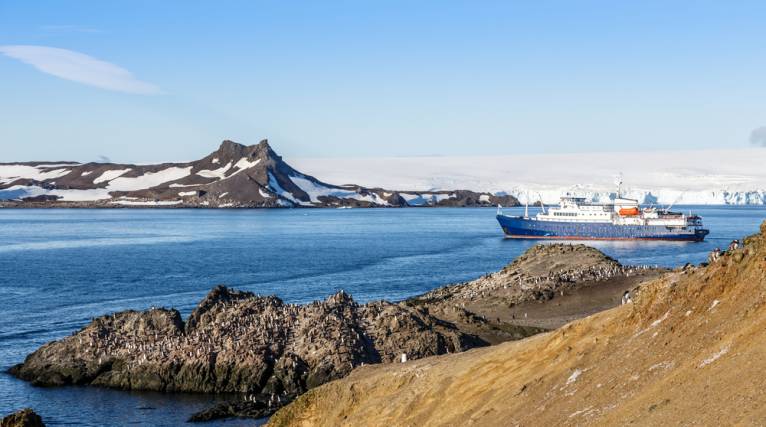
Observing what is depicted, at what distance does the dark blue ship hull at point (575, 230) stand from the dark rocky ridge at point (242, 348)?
294ft

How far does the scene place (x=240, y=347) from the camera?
3609 centimetres

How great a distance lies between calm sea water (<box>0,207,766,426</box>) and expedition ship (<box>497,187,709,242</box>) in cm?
364

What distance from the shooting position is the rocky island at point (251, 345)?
3444 centimetres

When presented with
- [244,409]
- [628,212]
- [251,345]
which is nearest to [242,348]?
[251,345]

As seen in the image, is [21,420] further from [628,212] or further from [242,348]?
[628,212]

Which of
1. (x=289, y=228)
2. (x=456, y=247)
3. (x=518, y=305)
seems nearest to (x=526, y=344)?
(x=518, y=305)

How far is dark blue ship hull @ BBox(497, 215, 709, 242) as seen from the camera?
409 feet

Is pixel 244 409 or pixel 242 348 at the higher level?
pixel 242 348

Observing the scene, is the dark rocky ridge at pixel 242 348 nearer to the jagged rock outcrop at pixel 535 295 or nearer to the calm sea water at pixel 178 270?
the calm sea water at pixel 178 270

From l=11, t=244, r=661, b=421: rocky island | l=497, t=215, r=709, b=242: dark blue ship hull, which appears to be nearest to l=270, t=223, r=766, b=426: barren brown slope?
l=11, t=244, r=661, b=421: rocky island

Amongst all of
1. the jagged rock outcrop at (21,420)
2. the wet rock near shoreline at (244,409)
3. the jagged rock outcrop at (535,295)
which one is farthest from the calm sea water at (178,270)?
the jagged rock outcrop at (535,295)

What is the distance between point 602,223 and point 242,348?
9817 centimetres

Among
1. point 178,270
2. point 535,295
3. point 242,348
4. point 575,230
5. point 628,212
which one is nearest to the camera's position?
point 242,348

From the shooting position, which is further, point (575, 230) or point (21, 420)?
point (575, 230)
